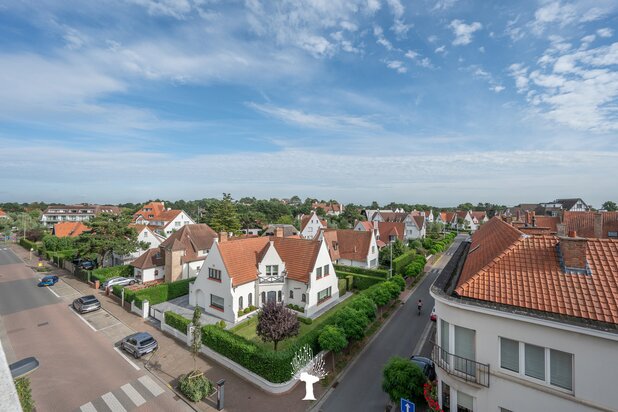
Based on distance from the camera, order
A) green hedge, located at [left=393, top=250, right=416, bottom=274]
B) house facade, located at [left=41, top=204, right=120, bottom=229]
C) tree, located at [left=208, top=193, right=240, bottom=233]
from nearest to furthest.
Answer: green hedge, located at [left=393, top=250, right=416, bottom=274] < tree, located at [left=208, top=193, right=240, bottom=233] < house facade, located at [left=41, top=204, right=120, bottom=229]

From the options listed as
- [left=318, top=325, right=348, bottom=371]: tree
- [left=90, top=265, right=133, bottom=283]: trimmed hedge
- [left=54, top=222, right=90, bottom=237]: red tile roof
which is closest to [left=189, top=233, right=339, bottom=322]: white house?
[left=318, top=325, right=348, bottom=371]: tree

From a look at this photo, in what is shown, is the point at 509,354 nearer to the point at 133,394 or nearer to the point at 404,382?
the point at 404,382

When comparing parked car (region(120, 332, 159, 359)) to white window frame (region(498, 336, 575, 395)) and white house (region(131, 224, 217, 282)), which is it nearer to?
white house (region(131, 224, 217, 282))

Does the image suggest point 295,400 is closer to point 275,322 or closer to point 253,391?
point 253,391

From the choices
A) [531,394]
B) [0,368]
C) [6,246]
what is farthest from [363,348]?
[6,246]

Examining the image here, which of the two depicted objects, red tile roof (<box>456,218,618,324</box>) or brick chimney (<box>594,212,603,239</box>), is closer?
red tile roof (<box>456,218,618,324</box>)
